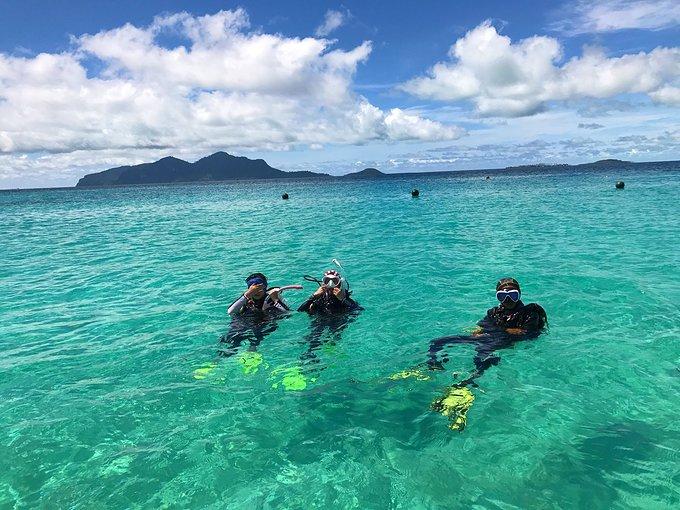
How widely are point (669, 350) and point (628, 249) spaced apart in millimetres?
12294

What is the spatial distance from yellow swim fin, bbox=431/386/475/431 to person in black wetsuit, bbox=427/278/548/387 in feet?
4.51

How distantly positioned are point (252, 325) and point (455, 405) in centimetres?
570

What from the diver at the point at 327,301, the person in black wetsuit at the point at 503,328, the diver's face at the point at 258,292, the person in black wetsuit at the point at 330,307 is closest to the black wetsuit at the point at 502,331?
the person in black wetsuit at the point at 503,328

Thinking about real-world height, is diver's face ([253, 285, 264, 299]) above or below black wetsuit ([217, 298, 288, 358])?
above

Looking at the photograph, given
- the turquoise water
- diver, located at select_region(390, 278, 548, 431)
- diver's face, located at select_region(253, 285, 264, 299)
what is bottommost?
the turquoise water

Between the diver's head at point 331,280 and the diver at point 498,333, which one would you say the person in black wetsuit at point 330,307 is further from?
the diver at point 498,333

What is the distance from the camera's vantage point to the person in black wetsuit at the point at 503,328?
927 centimetres

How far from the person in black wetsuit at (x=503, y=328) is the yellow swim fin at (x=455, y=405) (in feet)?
4.51

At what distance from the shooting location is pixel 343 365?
917 centimetres

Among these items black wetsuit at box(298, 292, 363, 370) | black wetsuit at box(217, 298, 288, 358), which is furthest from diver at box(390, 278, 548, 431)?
black wetsuit at box(217, 298, 288, 358)

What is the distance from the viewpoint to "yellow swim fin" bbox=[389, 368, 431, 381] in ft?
27.2

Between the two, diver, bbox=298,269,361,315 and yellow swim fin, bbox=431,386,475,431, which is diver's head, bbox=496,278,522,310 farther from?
diver, bbox=298,269,361,315

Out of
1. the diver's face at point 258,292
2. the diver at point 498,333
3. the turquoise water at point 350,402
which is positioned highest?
the diver's face at point 258,292

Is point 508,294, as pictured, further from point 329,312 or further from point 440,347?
point 329,312
